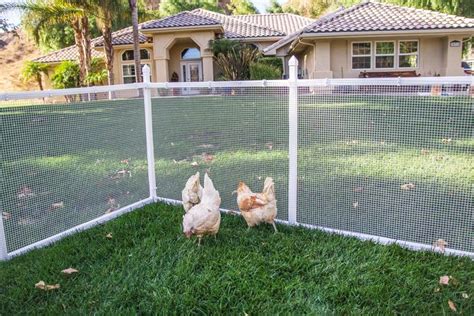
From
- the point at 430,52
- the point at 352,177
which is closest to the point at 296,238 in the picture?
the point at 352,177

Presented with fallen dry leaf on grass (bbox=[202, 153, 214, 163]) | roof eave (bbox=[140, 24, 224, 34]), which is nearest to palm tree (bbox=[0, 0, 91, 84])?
roof eave (bbox=[140, 24, 224, 34])

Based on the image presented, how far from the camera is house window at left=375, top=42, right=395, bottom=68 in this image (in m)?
17.1

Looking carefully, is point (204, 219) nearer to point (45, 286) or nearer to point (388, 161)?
point (45, 286)

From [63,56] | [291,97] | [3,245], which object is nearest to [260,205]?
[291,97]

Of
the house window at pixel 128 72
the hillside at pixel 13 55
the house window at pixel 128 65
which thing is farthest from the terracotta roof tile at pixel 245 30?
the hillside at pixel 13 55

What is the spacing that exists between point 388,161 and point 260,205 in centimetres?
175

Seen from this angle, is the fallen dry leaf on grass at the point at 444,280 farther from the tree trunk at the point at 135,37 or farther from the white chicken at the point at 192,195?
the tree trunk at the point at 135,37

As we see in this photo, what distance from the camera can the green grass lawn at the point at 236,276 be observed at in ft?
8.21

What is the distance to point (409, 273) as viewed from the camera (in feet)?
9.21

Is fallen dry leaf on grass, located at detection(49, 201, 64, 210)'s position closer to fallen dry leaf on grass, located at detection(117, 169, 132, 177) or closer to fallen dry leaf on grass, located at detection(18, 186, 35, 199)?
fallen dry leaf on grass, located at detection(18, 186, 35, 199)

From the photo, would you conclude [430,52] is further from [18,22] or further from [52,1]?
[18,22]

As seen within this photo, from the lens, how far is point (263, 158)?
445 centimetres

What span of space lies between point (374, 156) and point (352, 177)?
34 centimetres

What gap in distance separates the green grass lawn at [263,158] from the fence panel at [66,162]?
0.04 ft
